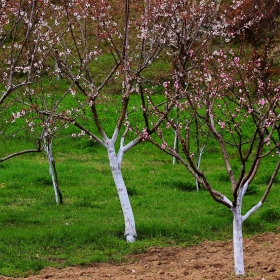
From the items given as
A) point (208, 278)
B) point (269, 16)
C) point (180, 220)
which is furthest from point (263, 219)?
point (269, 16)

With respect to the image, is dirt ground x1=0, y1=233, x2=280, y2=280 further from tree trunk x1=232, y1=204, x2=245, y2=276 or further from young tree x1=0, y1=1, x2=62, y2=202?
young tree x1=0, y1=1, x2=62, y2=202

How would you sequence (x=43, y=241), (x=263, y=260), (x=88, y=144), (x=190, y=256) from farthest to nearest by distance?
1. (x=88, y=144)
2. (x=43, y=241)
3. (x=190, y=256)
4. (x=263, y=260)

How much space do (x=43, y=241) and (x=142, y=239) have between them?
2.05 metres

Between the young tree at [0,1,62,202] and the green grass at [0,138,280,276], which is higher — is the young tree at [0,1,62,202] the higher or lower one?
the higher one

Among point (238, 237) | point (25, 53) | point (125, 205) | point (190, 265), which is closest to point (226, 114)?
point (238, 237)

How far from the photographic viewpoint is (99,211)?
1322 centimetres

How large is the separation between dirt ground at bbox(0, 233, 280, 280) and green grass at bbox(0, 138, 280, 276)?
45 centimetres

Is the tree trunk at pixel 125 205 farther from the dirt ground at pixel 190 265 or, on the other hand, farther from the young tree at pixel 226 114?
the young tree at pixel 226 114

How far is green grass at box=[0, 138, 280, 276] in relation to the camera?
10406 mm

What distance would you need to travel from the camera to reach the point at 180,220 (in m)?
12.4

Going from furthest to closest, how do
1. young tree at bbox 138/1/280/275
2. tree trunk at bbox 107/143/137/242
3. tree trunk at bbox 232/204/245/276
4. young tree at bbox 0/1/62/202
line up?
tree trunk at bbox 107/143/137/242 → young tree at bbox 0/1/62/202 → tree trunk at bbox 232/204/245/276 → young tree at bbox 138/1/280/275

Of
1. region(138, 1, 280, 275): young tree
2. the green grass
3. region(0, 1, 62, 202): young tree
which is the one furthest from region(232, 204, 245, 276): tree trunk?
region(0, 1, 62, 202): young tree

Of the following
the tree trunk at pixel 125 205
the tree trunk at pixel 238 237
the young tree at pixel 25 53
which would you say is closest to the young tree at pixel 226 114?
the tree trunk at pixel 238 237

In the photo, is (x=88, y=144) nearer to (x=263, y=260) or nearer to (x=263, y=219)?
(x=263, y=219)
